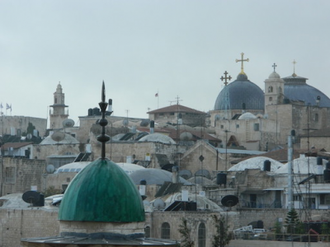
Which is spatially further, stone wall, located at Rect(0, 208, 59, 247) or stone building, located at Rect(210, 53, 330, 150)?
stone building, located at Rect(210, 53, 330, 150)

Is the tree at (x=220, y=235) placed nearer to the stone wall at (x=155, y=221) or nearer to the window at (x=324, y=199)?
the stone wall at (x=155, y=221)

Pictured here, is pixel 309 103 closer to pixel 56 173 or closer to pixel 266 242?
pixel 56 173

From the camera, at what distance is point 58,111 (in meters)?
94.1

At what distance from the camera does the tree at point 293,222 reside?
40894mm

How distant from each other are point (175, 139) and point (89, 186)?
63805mm

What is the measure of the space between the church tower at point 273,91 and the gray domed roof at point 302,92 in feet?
15.7

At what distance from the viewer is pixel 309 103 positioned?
8469cm

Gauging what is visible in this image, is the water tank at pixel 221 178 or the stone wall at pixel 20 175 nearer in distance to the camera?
the water tank at pixel 221 178

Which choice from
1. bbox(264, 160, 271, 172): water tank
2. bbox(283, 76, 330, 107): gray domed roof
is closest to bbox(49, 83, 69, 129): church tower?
bbox(283, 76, 330, 107): gray domed roof

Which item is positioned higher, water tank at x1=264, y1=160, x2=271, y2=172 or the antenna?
water tank at x1=264, y1=160, x2=271, y2=172

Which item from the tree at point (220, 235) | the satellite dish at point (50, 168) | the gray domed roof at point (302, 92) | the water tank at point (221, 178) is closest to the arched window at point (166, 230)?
the tree at point (220, 235)

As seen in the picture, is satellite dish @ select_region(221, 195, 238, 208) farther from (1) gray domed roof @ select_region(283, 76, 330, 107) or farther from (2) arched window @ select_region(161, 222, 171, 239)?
(1) gray domed roof @ select_region(283, 76, 330, 107)

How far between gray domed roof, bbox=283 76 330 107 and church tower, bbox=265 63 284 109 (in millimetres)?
4793

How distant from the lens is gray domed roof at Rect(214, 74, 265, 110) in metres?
89.9
